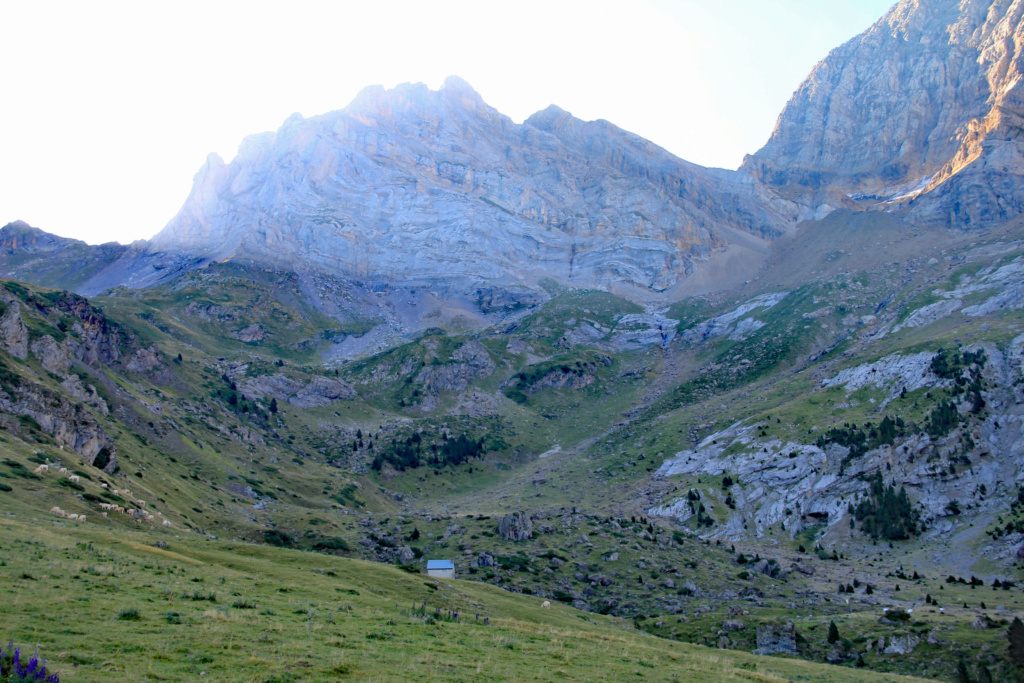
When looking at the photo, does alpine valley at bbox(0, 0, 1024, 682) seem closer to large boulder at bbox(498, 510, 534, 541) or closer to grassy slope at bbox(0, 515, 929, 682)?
grassy slope at bbox(0, 515, 929, 682)

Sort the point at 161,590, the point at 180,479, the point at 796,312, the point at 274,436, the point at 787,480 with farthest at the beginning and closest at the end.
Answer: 1. the point at 796,312
2. the point at 274,436
3. the point at 787,480
4. the point at 180,479
5. the point at 161,590

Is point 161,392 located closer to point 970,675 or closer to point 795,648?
point 795,648

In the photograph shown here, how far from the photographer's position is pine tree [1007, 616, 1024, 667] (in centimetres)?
3716

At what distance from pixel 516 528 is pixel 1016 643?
46.4 metres

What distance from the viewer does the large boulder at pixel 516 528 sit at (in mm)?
68625

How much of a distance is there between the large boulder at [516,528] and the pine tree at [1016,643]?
146 ft

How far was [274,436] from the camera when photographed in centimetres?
12325

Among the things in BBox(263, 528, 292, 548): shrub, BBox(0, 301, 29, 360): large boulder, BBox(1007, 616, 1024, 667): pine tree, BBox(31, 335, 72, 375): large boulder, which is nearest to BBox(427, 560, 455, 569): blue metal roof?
BBox(263, 528, 292, 548): shrub

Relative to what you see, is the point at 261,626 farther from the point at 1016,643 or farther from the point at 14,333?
the point at 14,333

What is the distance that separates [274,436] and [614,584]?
89727 millimetres

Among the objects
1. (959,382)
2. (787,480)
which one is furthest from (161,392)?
(959,382)

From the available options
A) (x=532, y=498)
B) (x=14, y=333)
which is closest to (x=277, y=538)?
(x=14, y=333)

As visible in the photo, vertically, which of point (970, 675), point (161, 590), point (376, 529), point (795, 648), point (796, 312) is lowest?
point (376, 529)

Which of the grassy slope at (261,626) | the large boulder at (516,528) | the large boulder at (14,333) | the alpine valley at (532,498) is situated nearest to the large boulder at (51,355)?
→ the alpine valley at (532,498)
